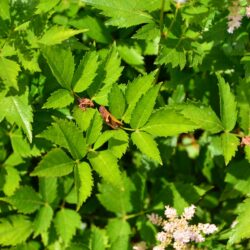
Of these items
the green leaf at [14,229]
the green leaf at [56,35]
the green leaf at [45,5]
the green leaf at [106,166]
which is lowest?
the green leaf at [14,229]

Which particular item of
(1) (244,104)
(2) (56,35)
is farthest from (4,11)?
(1) (244,104)

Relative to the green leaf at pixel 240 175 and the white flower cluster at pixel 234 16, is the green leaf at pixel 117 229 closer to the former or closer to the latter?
the green leaf at pixel 240 175

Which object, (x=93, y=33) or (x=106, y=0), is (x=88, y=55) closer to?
(x=106, y=0)

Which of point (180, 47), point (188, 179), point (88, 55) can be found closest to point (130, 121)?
point (88, 55)

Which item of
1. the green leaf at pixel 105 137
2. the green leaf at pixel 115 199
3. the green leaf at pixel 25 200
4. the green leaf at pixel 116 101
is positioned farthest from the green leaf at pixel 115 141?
the green leaf at pixel 25 200

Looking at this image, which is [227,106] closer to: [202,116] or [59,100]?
[202,116]
